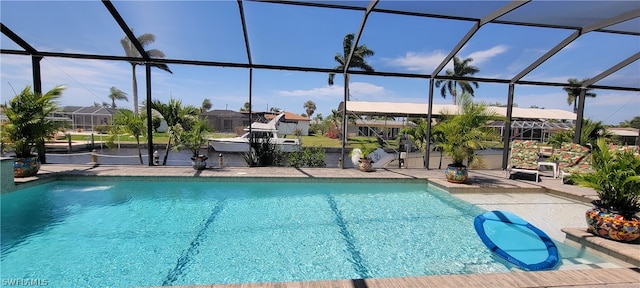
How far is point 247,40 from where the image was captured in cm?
706

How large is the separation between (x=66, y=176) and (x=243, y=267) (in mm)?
6256

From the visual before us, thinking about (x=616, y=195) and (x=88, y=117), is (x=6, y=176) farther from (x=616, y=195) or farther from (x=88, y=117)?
(x=88, y=117)

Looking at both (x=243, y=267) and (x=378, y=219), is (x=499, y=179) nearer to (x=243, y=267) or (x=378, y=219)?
(x=378, y=219)

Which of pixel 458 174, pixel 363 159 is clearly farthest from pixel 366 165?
pixel 458 174

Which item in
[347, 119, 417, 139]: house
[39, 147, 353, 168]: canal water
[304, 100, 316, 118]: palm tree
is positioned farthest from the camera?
[304, 100, 316, 118]: palm tree

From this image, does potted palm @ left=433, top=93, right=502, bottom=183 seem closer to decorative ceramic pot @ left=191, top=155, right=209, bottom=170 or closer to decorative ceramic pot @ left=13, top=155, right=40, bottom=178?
decorative ceramic pot @ left=191, top=155, right=209, bottom=170

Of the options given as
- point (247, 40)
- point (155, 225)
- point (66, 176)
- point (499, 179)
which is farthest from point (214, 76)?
point (499, 179)

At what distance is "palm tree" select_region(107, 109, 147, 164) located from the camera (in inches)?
342

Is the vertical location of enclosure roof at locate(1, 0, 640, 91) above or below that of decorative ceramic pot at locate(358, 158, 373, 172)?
above

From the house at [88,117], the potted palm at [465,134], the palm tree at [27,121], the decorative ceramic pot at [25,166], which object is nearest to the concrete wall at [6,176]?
the decorative ceramic pot at [25,166]

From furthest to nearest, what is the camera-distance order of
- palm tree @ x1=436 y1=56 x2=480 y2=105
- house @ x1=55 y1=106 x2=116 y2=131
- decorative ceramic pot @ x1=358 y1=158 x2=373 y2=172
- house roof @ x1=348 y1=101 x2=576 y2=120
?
1. house @ x1=55 y1=106 x2=116 y2=131
2. palm tree @ x1=436 y1=56 x2=480 y2=105
3. house roof @ x1=348 y1=101 x2=576 y2=120
4. decorative ceramic pot @ x1=358 y1=158 x2=373 y2=172

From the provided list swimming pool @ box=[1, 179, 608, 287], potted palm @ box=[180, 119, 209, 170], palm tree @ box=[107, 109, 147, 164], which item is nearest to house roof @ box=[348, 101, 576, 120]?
swimming pool @ box=[1, 179, 608, 287]

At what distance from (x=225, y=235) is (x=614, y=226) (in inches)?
205

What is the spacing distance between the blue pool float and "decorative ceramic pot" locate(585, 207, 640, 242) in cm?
55
